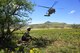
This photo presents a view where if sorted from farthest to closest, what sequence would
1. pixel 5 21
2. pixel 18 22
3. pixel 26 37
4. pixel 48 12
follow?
pixel 18 22, pixel 5 21, pixel 48 12, pixel 26 37

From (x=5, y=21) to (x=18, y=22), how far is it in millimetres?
2071

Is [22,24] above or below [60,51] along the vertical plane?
above

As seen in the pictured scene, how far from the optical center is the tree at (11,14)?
20.9m

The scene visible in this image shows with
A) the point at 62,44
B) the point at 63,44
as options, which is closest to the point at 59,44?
the point at 62,44

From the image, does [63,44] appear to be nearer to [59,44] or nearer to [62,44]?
[62,44]

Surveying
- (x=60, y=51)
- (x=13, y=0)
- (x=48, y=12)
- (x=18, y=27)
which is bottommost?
(x=60, y=51)

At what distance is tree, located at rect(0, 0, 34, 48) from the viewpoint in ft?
68.6

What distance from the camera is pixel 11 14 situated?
21.8 metres

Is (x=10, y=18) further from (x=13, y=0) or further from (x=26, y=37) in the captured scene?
(x=26, y=37)

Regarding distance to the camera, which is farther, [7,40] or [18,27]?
[18,27]

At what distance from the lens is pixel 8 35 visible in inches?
902

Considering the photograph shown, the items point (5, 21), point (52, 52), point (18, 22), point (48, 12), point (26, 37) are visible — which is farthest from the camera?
point (18, 22)

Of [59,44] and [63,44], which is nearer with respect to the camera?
[59,44]

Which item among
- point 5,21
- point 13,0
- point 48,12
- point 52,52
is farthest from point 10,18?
point 52,52
